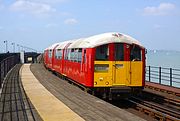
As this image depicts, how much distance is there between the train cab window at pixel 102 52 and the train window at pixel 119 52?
42 centimetres

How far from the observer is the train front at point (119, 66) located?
14891mm

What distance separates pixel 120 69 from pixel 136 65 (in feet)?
2.74

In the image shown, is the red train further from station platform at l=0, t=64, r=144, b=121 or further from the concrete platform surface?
the concrete platform surface

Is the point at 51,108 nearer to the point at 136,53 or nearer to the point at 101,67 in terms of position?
the point at 101,67

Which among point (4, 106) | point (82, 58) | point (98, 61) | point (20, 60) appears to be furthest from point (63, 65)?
point (20, 60)

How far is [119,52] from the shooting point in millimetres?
15266

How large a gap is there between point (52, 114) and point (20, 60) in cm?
5367

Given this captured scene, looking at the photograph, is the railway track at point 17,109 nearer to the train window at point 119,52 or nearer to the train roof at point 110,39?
the train roof at point 110,39

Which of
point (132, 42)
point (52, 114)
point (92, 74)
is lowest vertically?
point (52, 114)

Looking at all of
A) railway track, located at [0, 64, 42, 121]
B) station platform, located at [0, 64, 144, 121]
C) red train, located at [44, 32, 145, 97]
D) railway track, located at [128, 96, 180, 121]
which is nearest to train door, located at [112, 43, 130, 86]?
red train, located at [44, 32, 145, 97]

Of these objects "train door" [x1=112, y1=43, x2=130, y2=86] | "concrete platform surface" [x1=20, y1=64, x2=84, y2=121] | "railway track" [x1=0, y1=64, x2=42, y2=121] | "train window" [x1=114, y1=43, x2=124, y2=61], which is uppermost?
"train window" [x1=114, y1=43, x2=124, y2=61]

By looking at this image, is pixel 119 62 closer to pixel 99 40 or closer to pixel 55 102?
A: pixel 99 40

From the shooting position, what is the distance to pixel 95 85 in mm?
14891

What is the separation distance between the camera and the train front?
14.9 meters
